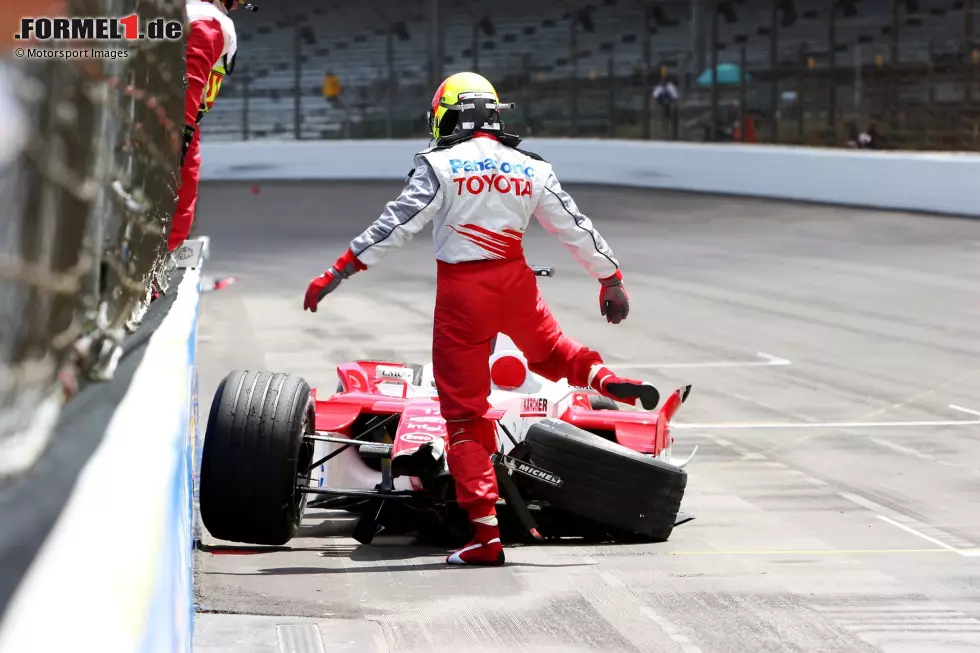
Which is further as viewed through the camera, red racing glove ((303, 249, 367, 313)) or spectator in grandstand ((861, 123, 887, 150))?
spectator in grandstand ((861, 123, 887, 150))

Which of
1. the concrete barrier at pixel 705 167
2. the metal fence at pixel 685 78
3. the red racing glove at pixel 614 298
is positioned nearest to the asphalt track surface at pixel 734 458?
the red racing glove at pixel 614 298

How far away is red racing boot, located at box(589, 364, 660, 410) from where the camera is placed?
536cm

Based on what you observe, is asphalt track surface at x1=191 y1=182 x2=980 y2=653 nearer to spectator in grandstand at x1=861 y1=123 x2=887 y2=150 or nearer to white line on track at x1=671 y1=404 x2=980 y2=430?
white line on track at x1=671 y1=404 x2=980 y2=430

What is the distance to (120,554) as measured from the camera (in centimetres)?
138

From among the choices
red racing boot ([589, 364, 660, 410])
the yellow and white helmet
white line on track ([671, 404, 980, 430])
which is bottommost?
white line on track ([671, 404, 980, 430])

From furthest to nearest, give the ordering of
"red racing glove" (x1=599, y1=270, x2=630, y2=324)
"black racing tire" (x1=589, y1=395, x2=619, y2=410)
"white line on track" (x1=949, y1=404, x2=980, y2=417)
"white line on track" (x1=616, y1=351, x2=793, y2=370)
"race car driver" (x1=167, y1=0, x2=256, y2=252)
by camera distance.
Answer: "white line on track" (x1=616, y1=351, x2=793, y2=370) < "white line on track" (x1=949, y1=404, x2=980, y2=417) < "black racing tire" (x1=589, y1=395, x2=619, y2=410) < "red racing glove" (x1=599, y1=270, x2=630, y2=324) < "race car driver" (x1=167, y1=0, x2=256, y2=252)

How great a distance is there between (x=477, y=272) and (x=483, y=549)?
39.5 inches

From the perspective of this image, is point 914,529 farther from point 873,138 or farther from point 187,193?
point 873,138

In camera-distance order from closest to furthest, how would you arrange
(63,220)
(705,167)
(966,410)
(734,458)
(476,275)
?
(63,220), (476,275), (734,458), (966,410), (705,167)

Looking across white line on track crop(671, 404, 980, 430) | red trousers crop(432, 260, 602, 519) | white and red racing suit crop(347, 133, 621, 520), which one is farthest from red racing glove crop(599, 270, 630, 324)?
white line on track crop(671, 404, 980, 430)

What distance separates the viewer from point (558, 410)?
241 inches

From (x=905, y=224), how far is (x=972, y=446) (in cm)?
1411

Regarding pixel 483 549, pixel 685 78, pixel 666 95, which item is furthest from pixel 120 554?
pixel 685 78

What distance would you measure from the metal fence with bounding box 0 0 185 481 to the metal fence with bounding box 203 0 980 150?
2223 cm
